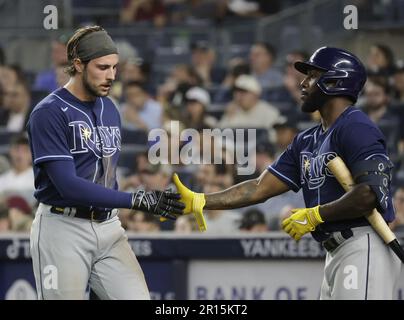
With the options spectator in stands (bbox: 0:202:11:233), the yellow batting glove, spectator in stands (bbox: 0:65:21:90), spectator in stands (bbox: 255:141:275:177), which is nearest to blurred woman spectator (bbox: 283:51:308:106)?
spectator in stands (bbox: 255:141:275:177)

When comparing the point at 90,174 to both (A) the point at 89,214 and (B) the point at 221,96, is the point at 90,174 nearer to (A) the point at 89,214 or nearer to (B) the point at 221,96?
(A) the point at 89,214

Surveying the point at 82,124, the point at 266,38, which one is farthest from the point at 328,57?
the point at 266,38

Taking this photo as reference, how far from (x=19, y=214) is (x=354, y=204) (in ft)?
13.9

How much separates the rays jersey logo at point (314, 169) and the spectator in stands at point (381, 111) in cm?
422

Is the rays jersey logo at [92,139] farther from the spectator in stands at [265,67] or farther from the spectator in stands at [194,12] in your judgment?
the spectator in stands at [194,12]

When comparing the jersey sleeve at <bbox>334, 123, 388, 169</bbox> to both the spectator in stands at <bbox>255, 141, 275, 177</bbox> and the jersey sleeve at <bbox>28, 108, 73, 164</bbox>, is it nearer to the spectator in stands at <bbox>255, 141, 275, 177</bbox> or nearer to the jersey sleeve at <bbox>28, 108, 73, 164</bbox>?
the jersey sleeve at <bbox>28, 108, 73, 164</bbox>

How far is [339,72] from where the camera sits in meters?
5.45

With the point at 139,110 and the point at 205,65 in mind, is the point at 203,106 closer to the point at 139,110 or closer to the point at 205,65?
the point at 139,110

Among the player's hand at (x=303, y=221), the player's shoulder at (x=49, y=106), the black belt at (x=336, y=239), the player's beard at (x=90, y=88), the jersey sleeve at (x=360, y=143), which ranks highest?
the player's beard at (x=90, y=88)

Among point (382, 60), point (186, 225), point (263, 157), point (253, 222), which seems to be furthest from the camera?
point (382, 60)

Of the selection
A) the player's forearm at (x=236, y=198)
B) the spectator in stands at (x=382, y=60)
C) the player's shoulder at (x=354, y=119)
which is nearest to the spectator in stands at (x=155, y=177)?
the spectator in stands at (x=382, y=60)

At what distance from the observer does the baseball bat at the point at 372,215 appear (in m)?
5.22

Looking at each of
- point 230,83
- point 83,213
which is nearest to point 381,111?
point 230,83

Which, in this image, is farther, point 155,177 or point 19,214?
point 155,177
